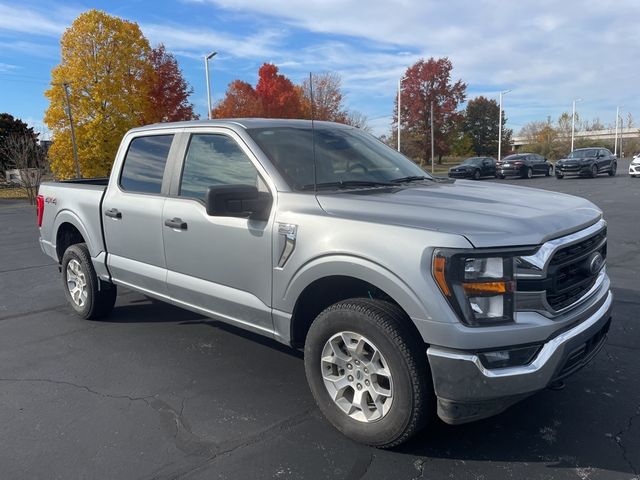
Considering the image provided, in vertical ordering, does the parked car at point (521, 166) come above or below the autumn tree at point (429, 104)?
below

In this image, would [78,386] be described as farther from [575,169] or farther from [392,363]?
[575,169]

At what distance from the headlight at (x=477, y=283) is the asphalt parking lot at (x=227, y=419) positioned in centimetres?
90

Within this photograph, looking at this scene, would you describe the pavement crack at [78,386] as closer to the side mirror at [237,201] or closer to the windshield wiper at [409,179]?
the side mirror at [237,201]

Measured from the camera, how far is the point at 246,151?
3.72m

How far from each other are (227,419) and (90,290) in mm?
2650

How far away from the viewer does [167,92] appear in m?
38.0

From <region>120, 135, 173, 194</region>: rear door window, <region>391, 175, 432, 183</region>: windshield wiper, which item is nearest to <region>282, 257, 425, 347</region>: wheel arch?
<region>391, 175, 432, 183</region>: windshield wiper

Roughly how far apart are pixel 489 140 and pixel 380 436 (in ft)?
238

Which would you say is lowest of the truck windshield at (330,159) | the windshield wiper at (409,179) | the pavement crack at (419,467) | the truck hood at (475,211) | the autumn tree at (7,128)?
the pavement crack at (419,467)

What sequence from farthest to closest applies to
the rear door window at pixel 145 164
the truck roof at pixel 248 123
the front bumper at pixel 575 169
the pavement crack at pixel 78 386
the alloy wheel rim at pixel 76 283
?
the front bumper at pixel 575 169 → the alloy wheel rim at pixel 76 283 → the rear door window at pixel 145 164 → the truck roof at pixel 248 123 → the pavement crack at pixel 78 386

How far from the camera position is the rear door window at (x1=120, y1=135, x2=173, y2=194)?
4484 mm

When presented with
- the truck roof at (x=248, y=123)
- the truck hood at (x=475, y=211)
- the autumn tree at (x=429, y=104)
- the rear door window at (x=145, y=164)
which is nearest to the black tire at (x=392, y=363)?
the truck hood at (x=475, y=211)

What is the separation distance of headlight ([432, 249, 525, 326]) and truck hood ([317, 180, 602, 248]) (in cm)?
9

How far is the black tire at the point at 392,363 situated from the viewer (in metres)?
2.75
